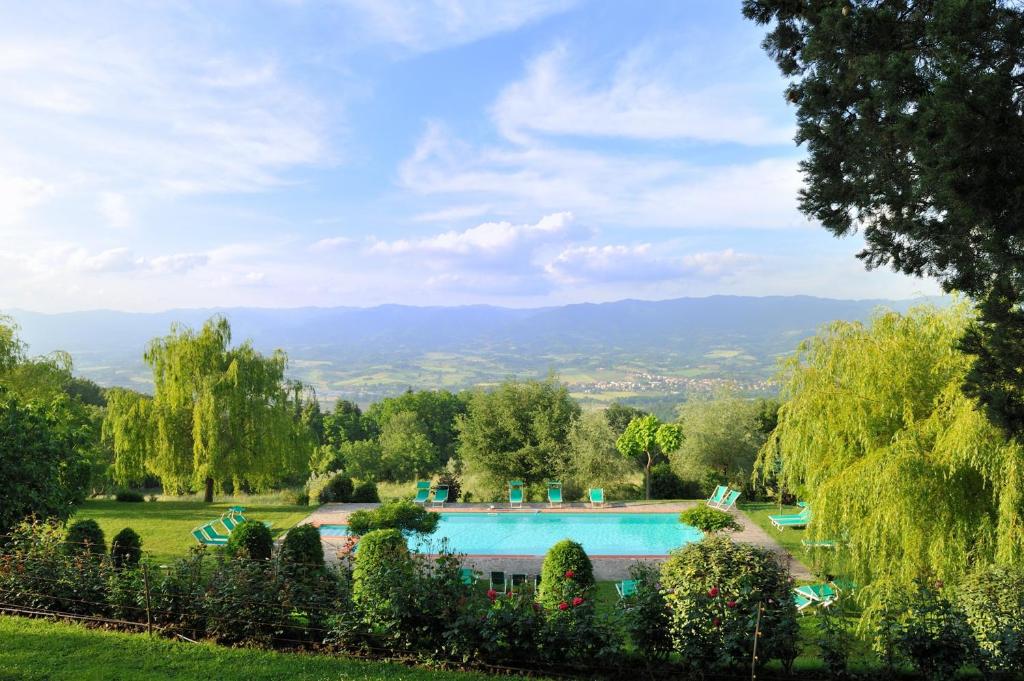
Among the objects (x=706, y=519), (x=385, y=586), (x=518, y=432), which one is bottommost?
(x=706, y=519)

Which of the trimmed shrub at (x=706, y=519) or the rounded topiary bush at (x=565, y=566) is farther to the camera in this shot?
the trimmed shrub at (x=706, y=519)

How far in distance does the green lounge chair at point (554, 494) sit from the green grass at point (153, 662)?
564 inches

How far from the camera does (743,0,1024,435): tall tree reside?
10.9ft

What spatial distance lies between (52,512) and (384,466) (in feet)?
74.5

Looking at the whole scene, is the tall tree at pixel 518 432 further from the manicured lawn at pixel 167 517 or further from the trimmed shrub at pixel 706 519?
the trimmed shrub at pixel 706 519

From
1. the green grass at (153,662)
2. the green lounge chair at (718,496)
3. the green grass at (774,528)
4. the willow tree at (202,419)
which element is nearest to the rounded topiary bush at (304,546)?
the green grass at (153,662)

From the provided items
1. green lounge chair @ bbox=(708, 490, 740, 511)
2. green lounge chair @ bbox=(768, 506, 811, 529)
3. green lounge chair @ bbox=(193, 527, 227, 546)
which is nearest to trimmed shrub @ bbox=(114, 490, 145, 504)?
green lounge chair @ bbox=(193, 527, 227, 546)

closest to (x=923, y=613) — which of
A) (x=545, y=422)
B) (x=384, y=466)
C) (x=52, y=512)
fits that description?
(x=52, y=512)

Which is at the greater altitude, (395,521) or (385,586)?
(385,586)

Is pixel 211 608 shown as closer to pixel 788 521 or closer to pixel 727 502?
pixel 788 521

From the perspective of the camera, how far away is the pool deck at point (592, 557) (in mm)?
12828

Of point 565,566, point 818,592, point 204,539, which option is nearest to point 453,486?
point 204,539

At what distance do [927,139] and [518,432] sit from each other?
63.3ft

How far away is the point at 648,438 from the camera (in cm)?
2064
